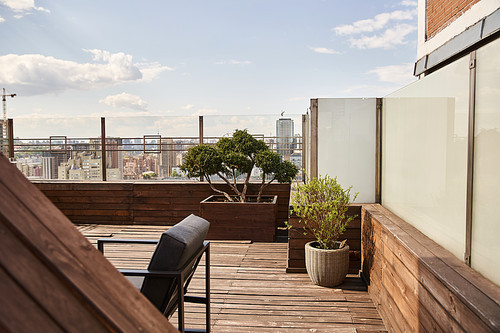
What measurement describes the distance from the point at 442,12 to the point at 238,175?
13.8ft

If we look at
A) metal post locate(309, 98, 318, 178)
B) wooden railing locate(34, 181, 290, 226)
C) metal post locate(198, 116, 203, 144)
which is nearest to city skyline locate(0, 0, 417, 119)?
metal post locate(198, 116, 203, 144)

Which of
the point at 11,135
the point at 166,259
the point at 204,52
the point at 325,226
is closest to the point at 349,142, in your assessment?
the point at 325,226

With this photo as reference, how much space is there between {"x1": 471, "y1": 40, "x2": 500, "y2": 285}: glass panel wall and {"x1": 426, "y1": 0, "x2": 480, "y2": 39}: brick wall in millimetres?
4304

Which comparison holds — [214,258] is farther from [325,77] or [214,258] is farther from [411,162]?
[325,77]

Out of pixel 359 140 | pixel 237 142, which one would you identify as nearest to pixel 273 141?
pixel 237 142

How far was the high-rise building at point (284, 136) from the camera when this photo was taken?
256 inches

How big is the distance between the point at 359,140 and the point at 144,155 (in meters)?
4.05

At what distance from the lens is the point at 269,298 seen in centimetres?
331

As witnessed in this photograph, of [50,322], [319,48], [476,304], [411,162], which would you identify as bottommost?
[476,304]

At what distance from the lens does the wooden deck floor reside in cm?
283

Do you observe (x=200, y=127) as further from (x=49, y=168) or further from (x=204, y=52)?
(x=204, y=52)

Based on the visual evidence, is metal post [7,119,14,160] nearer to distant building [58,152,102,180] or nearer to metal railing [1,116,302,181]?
metal railing [1,116,302,181]

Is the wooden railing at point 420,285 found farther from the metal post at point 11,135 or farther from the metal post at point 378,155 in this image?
the metal post at point 11,135

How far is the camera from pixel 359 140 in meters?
4.03
